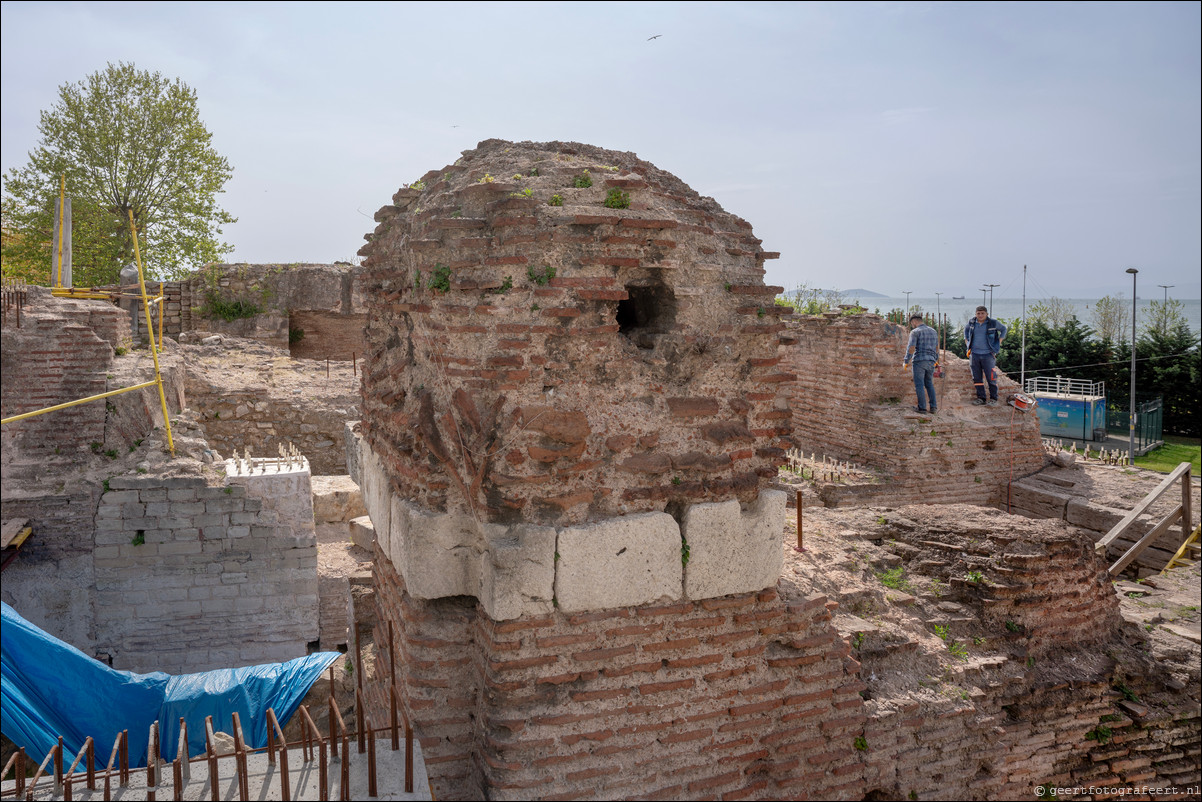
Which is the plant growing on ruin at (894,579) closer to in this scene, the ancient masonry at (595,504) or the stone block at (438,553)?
the ancient masonry at (595,504)

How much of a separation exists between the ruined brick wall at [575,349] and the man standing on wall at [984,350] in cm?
998

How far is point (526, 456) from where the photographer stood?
3.09 m

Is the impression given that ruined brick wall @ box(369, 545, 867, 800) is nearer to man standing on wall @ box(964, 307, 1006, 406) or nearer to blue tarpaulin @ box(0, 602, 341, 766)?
blue tarpaulin @ box(0, 602, 341, 766)

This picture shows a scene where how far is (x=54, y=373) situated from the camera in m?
8.21

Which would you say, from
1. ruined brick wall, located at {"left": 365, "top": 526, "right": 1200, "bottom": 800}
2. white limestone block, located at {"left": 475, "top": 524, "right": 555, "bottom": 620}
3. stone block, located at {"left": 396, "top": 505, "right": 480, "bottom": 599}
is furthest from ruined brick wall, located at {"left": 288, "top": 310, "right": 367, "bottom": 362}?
white limestone block, located at {"left": 475, "top": 524, "right": 555, "bottom": 620}

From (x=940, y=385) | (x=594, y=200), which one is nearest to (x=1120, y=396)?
(x=940, y=385)

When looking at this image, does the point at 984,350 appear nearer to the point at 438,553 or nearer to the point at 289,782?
the point at 438,553

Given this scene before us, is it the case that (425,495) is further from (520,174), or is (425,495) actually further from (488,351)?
(520,174)

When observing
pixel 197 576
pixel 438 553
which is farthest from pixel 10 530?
pixel 438 553

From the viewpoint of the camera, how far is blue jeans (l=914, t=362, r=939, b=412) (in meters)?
11.9

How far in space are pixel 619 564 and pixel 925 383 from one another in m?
10.3

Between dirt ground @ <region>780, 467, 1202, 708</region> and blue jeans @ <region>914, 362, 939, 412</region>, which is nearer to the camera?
dirt ground @ <region>780, 467, 1202, 708</region>

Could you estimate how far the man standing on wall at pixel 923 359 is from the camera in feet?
38.0

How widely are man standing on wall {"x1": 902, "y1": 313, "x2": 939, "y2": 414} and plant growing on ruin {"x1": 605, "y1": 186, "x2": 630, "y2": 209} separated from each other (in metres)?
9.44
